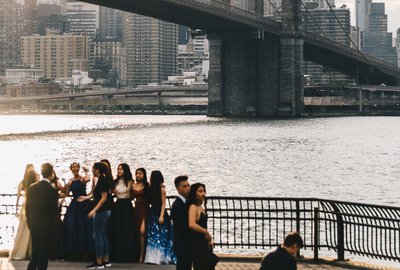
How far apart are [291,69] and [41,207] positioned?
125 m

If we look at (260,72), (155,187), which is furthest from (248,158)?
(260,72)

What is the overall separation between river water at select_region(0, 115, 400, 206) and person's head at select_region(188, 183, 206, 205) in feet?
82.3

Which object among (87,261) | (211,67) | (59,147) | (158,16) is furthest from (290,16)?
(87,261)

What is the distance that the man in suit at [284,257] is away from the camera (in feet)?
33.1

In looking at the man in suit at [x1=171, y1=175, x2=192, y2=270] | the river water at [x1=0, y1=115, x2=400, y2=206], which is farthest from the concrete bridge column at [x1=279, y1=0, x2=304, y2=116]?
the man in suit at [x1=171, y1=175, x2=192, y2=270]

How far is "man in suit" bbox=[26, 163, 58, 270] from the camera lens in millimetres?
13297

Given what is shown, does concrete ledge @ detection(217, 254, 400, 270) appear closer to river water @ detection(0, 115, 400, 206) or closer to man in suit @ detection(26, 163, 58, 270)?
man in suit @ detection(26, 163, 58, 270)

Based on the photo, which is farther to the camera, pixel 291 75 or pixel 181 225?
pixel 291 75

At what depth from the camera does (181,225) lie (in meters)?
11.8

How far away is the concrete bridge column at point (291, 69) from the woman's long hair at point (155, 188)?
121506 millimetres

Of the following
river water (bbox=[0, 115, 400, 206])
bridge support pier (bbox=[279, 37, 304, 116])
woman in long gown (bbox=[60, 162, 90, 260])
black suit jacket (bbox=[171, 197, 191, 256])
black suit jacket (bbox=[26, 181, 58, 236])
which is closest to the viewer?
black suit jacket (bbox=[171, 197, 191, 256])

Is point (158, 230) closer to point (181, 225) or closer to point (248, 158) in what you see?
point (181, 225)

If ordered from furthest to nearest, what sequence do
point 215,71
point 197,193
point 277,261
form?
point 215,71, point 197,193, point 277,261

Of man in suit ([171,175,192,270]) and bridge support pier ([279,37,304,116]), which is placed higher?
bridge support pier ([279,37,304,116])
